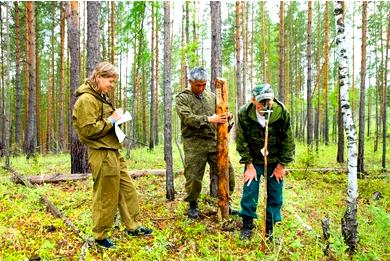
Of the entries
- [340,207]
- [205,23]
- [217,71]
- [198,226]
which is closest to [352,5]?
[205,23]

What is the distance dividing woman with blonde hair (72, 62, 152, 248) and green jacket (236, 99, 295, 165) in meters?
1.56

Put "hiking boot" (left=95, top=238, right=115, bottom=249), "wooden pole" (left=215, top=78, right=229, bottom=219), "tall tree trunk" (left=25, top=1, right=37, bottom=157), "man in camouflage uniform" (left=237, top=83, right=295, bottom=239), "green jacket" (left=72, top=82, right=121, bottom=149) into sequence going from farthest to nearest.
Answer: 1. "tall tree trunk" (left=25, top=1, right=37, bottom=157)
2. "wooden pole" (left=215, top=78, right=229, bottom=219)
3. "man in camouflage uniform" (left=237, top=83, right=295, bottom=239)
4. "hiking boot" (left=95, top=238, right=115, bottom=249)
5. "green jacket" (left=72, top=82, right=121, bottom=149)

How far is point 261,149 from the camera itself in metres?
4.39

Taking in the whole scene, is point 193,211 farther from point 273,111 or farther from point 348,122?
point 348,122

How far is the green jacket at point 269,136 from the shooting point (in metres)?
4.35

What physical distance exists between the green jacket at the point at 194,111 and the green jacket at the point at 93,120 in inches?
48.0

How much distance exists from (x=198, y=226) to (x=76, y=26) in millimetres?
6847

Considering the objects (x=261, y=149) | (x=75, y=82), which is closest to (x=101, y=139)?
(x=261, y=149)

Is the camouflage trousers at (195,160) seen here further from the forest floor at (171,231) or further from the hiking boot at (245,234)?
the hiking boot at (245,234)

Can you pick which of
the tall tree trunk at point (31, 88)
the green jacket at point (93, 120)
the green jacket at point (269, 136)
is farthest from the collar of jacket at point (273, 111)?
the tall tree trunk at point (31, 88)

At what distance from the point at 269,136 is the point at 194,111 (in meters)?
1.36

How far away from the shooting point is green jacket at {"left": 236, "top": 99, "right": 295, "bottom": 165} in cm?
435

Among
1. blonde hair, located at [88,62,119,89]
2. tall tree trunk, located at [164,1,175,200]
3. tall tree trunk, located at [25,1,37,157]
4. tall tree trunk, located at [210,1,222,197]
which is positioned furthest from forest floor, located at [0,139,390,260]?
tall tree trunk, located at [25,1,37,157]

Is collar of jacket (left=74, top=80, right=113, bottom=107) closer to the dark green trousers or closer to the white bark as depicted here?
the dark green trousers
